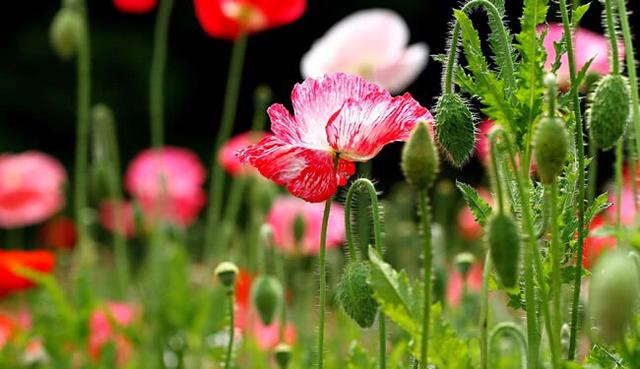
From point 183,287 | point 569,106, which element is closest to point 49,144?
point 183,287

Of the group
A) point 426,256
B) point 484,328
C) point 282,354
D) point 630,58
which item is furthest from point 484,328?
point 282,354

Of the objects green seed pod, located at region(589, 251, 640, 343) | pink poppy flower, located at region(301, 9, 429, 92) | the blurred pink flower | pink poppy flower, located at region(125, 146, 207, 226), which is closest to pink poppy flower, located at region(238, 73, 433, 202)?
green seed pod, located at region(589, 251, 640, 343)

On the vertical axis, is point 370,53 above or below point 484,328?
above

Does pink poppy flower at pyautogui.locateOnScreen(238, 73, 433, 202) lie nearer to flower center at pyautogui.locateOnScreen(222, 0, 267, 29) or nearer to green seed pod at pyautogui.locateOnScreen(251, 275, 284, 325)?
green seed pod at pyautogui.locateOnScreen(251, 275, 284, 325)

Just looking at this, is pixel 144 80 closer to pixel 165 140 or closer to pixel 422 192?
pixel 165 140

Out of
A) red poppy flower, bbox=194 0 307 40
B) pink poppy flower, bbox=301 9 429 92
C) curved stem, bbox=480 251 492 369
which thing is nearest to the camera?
curved stem, bbox=480 251 492 369

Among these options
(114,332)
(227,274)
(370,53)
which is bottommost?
(114,332)

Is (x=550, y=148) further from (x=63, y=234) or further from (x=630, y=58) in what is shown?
(x=63, y=234)
